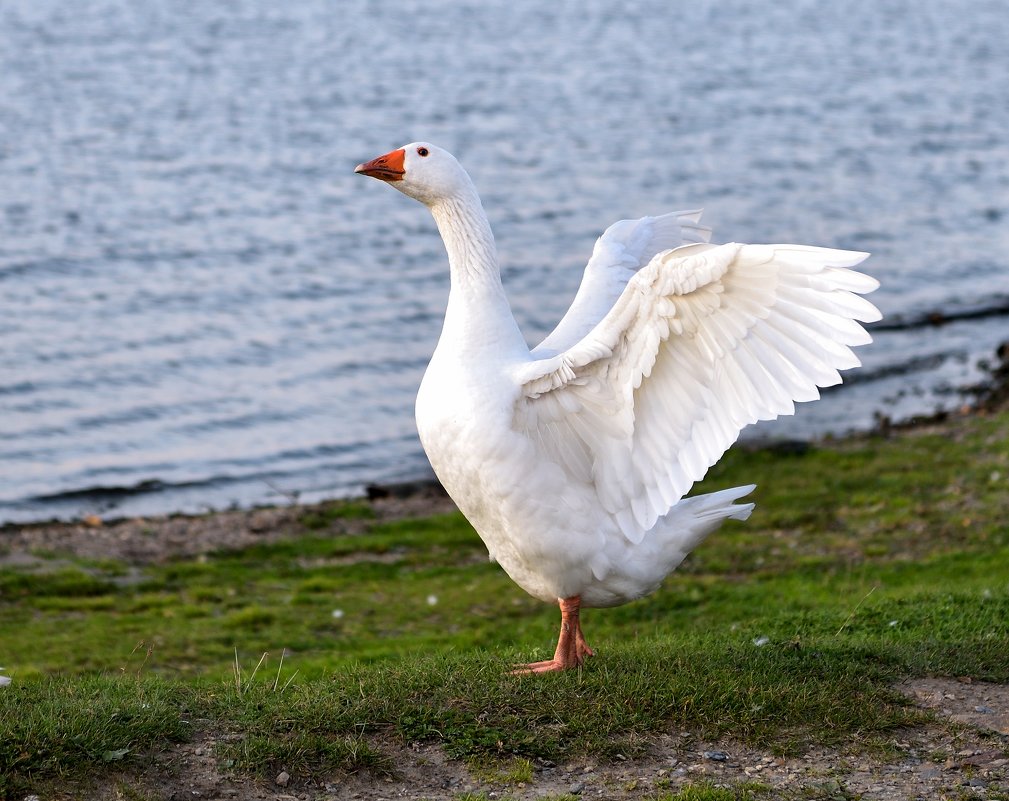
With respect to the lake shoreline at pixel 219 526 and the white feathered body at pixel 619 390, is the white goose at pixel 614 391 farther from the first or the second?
the lake shoreline at pixel 219 526

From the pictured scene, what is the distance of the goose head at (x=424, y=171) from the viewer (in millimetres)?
6941

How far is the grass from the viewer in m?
5.91

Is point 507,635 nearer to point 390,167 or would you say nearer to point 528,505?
point 528,505

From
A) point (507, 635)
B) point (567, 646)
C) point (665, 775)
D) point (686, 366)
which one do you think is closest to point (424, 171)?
point (686, 366)

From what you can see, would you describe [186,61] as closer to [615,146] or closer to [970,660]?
[615,146]

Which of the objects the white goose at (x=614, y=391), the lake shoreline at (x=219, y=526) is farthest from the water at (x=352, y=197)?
the white goose at (x=614, y=391)

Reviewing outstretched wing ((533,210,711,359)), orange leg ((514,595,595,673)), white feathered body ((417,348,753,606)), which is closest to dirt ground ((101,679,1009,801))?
orange leg ((514,595,595,673))

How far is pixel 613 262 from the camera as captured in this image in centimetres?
798

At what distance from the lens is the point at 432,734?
5965 mm

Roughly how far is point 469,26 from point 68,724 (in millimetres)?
38644

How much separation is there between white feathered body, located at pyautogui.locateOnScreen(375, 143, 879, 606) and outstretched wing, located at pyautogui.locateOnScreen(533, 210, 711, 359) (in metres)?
0.08

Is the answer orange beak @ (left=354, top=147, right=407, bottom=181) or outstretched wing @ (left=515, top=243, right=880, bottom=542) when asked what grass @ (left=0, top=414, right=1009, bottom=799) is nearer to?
outstretched wing @ (left=515, top=243, right=880, bottom=542)

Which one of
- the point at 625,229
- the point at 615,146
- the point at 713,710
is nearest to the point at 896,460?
the point at 625,229

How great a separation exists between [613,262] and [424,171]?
1573 mm
